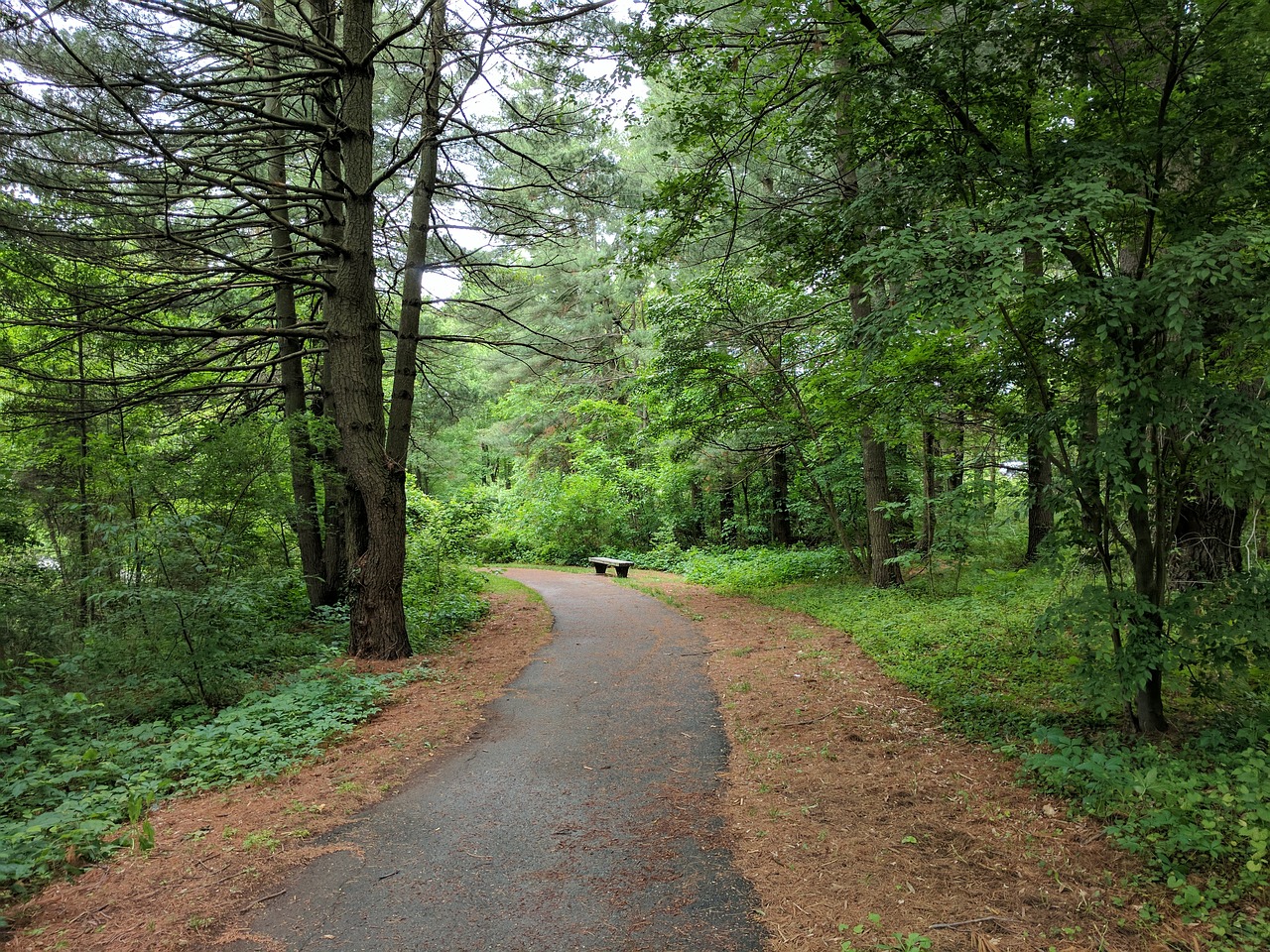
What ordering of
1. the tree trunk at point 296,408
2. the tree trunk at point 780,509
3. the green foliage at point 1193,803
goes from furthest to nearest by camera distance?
the tree trunk at point 780,509 < the tree trunk at point 296,408 < the green foliage at point 1193,803

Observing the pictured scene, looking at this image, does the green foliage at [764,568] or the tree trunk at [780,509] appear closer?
the green foliage at [764,568]

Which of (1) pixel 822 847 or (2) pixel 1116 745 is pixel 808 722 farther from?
(2) pixel 1116 745

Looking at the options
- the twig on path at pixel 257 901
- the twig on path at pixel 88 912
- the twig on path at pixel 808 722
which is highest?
the twig on path at pixel 88 912

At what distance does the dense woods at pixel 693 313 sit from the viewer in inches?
146

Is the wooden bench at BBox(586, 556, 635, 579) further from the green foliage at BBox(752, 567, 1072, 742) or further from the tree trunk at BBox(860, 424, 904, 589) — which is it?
the tree trunk at BBox(860, 424, 904, 589)

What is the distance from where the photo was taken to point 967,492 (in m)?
8.43

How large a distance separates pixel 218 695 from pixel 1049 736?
22.9 ft

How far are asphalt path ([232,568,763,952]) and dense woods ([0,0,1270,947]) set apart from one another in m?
1.69

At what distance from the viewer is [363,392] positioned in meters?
7.37

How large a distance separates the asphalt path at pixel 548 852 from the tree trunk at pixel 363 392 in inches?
92.6

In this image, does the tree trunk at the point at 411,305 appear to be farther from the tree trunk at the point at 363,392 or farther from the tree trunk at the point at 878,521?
the tree trunk at the point at 878,521

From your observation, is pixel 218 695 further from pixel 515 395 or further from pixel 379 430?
pixel 515 395

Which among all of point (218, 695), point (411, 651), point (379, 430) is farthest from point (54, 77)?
point (411, 651)

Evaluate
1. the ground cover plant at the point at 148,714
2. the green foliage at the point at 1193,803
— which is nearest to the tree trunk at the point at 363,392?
the ground cover plant at the point at 148,714
